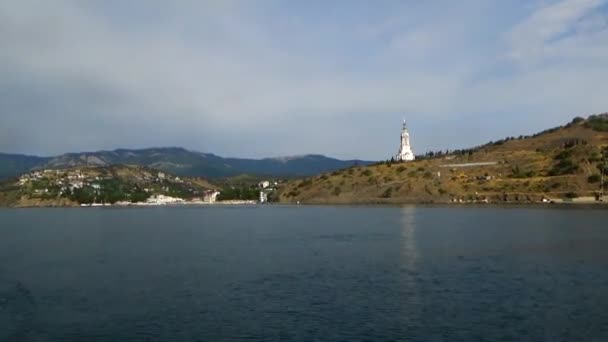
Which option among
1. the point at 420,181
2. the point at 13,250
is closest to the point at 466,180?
the point at 420,181

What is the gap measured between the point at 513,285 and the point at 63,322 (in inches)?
1039

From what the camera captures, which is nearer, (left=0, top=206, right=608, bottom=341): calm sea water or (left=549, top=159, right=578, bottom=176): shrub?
(left=0, top=206, right=608, bottom=341): calm sea water

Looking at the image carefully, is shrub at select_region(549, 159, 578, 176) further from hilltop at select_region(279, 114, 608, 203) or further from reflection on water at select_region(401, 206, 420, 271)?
reflection on water at select_region(401, 206, 420, 271)

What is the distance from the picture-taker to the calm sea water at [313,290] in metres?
30.2

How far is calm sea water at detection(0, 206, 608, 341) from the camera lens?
1190 inches

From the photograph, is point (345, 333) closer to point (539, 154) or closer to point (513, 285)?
point (513, 285)

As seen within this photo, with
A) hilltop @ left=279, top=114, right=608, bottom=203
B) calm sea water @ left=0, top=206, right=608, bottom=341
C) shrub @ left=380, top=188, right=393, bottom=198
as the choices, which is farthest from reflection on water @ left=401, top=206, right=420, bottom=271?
shrub @ left=380, top=188, right=393, bottom=198

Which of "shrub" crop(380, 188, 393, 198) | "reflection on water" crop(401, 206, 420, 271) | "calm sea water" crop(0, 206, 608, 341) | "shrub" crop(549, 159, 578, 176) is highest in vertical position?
"shrub" crop(549, 159, 578, 176)

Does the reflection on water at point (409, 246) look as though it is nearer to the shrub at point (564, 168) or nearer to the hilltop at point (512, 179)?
the hilltop at point (512, 179)

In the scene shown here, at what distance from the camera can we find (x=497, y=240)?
69.8 m

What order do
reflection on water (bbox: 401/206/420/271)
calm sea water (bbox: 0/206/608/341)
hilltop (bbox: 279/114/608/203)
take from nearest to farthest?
calm sea water (bbox: 0/206/608/341) → reflection on water (bbox: 401/206/420/271) → hilltop (bbox: 279/114/608/203)

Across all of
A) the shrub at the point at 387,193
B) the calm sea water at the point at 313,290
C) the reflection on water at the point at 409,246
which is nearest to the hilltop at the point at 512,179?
the shrub at the point at 387,193

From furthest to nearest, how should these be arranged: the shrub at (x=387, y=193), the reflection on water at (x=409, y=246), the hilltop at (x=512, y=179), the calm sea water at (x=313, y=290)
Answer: the shrub at (x=387, y=193), the hilltop at (x=512, y=179), the reflection on water at (x=409, y=246), the calm sea water at (x=313, y=290)

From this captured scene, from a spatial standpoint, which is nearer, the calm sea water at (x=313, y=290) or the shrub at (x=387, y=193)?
the calm sea water at (x=313, y=290)
